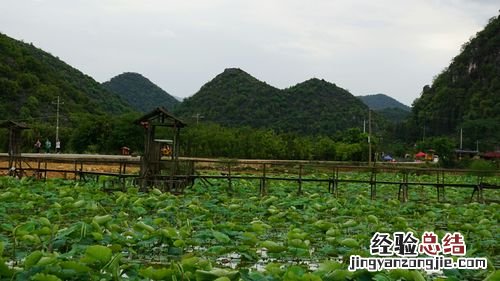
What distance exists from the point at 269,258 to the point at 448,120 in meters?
67.1

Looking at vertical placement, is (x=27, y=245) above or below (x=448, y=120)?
below

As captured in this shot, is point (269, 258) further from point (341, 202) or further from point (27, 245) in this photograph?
point (341, 202)

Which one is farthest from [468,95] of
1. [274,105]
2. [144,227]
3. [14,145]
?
[144,227]

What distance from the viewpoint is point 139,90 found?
297ft

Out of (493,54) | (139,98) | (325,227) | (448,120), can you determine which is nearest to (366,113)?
(448,120)

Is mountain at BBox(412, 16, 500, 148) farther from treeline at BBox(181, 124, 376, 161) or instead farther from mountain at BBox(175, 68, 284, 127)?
treeline at BBox(181, 124, 376, 161)

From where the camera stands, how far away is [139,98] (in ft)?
289

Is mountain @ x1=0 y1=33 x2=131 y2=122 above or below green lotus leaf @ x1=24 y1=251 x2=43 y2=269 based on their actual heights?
above

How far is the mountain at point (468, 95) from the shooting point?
62.4 m

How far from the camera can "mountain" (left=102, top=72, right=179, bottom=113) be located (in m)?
87.1

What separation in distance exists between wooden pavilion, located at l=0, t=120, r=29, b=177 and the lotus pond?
5.83m

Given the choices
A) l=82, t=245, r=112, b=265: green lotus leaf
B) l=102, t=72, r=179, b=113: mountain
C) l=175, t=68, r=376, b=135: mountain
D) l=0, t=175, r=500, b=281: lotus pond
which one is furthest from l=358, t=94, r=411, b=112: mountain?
l=82, t=245, r=112, b=265: green lotus leaf

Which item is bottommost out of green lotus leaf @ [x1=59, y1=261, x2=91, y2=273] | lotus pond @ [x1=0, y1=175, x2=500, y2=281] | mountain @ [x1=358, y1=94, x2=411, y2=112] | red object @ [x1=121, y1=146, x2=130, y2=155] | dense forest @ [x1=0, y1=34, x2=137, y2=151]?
lotus pond @ [x1=0, y1=175, x2=500, y2=281]

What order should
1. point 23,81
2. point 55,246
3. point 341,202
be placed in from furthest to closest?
1. point 23,81
2. point 341,202
3. point 55,246
